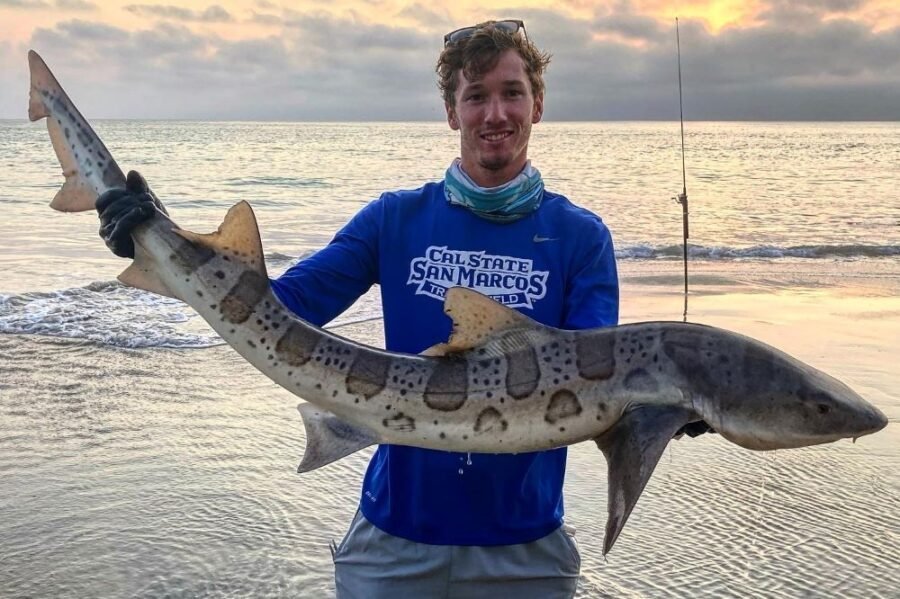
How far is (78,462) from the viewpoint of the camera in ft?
22.0

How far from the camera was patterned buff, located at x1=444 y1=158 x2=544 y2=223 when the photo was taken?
372 cm

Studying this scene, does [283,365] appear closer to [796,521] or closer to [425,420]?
[425,420]

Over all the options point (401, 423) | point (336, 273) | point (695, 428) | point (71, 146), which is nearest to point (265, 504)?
point (336, 273)

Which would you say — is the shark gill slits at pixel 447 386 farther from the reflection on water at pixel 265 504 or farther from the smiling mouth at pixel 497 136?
the smiling mouth at pixel 497 136

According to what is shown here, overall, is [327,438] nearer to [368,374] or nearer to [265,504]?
[368,374]

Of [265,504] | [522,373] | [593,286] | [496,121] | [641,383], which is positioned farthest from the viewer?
[265,504]

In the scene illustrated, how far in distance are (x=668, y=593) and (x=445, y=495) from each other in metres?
2.18

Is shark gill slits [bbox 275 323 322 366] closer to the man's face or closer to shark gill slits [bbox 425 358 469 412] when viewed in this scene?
shark gill slits [bbox 425 358 469 412]

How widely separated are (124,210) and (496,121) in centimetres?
165

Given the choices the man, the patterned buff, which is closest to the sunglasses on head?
the man

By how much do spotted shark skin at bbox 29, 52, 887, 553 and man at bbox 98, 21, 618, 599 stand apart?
0.97 feet

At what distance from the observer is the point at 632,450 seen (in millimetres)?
2875

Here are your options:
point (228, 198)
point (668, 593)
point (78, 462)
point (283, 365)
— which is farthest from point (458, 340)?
point (228, 198)

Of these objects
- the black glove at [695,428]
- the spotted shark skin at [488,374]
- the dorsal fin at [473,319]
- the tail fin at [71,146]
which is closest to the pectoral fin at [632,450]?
the spotted shark skin at [488,374]
